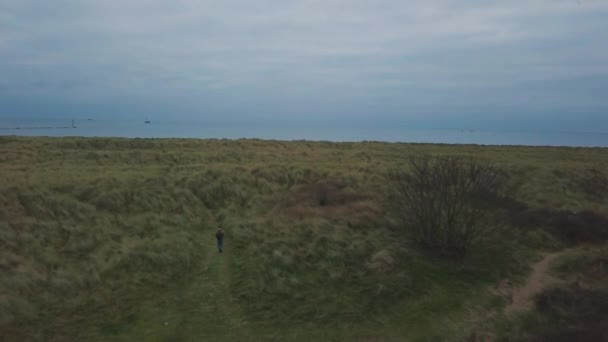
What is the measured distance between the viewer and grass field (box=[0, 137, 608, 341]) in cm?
1398

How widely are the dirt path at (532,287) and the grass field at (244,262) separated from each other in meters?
0.45

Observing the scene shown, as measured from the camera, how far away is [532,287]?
16.7m

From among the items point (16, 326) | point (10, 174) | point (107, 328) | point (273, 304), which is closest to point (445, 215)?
point (273, 304)

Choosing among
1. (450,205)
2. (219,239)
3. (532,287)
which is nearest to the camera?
(532,287)

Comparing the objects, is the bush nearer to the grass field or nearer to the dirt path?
the grass field

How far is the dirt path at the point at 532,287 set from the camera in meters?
15.3

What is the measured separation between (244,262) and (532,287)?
11897 mm

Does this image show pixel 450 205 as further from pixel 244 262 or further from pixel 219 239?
pixel 219 239

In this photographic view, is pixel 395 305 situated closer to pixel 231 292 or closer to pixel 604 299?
pixel 231 292

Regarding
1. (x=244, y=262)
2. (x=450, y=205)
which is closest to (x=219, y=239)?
(x=244, y=262)

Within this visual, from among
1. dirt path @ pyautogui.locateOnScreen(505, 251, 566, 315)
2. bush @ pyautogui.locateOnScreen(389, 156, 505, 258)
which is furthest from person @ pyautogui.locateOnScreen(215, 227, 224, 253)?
dirt path @ pyautogui.locateOnScreen(505, 251, 566, 315)

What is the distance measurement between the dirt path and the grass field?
450mm

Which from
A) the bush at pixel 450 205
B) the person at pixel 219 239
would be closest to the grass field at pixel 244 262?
the person at pixel 219 239

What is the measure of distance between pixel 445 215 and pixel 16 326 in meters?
17.2
